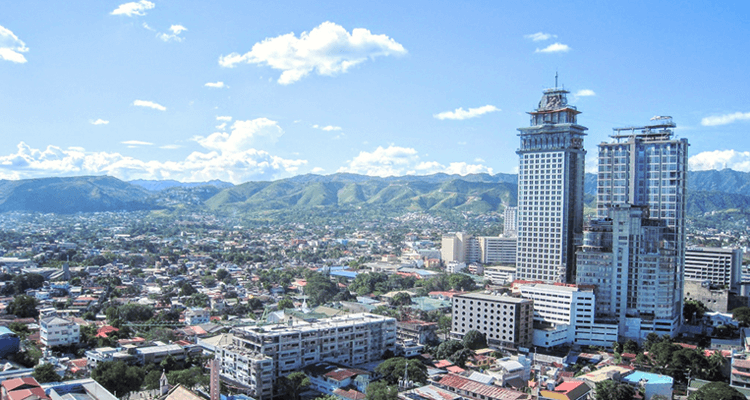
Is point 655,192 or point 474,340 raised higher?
point 655,192

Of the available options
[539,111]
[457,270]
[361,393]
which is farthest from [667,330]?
[457,270]

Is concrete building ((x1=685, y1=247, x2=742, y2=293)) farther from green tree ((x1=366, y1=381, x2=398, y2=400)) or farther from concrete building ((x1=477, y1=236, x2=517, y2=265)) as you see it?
green tree ((x1=366, y1=381, x2=398, y2=400))

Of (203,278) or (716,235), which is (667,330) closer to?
(203,278)

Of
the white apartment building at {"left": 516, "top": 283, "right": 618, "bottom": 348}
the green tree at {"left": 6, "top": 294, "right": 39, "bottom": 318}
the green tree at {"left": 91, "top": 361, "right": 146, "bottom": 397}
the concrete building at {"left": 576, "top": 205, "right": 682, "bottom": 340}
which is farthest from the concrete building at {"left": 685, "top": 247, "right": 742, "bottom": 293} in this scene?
the green tree at {"left": 6, "top": 294, "right": 39, "bottom": 318}

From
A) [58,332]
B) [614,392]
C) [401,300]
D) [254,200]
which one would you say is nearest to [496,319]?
[614,392]

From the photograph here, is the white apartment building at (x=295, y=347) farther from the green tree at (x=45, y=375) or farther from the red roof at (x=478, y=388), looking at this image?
the green tree at (x=45, y=375)

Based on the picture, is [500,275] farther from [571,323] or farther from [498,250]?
[571,323]

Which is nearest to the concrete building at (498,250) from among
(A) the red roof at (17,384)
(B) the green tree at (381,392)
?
(B) the green tree at (381,392)
